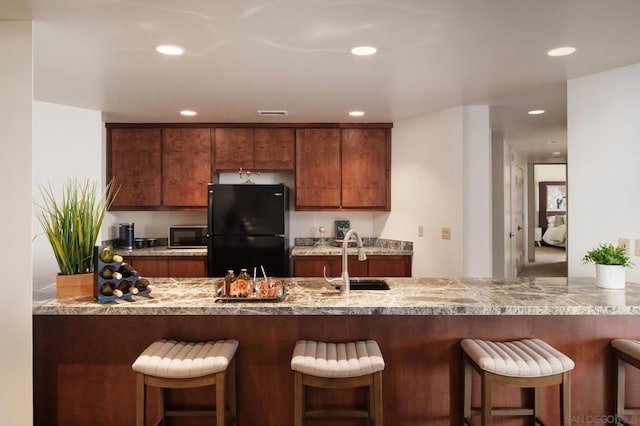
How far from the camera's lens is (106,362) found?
2.22 meters

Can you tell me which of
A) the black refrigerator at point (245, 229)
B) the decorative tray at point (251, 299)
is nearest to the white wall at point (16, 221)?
the decorative tray at point (251, 299)

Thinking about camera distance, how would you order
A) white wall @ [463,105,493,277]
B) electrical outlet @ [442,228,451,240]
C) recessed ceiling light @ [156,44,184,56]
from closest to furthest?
recessed ceiling light @ [156,44,184,56] → white wall @ [463,105,493,277] → electrical outlet @ [442,228,451,240]

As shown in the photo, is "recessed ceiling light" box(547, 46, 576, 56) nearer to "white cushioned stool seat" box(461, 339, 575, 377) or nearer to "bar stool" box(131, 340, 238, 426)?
"white cushioned stool seat" box(461, 339, 575, 377)

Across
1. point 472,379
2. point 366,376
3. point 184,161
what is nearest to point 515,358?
point 472,379

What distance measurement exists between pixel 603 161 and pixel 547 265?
20.9ft

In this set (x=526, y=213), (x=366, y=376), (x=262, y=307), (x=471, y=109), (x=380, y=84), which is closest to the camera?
(x=366, y=376)

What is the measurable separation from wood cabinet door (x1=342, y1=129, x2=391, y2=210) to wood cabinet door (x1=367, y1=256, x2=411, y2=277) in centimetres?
61

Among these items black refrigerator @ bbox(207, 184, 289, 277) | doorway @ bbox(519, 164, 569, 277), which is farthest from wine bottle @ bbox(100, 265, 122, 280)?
doorway @ bbox(519, 164, 569, 277)

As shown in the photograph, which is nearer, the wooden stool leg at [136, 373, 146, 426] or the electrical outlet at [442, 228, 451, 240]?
the wooden stool leg at [136, 373, 146, 426]

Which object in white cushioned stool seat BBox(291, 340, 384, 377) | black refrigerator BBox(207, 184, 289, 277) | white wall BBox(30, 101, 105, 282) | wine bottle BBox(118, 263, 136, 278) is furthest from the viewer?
black refrigerator BBox(207, 184, 289, 277)

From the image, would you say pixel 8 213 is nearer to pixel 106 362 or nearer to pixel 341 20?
pixel 106 362

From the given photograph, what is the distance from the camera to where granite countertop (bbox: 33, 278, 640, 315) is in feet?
6.50

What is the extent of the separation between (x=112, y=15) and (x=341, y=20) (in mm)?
1104

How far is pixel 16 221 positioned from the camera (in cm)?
207
